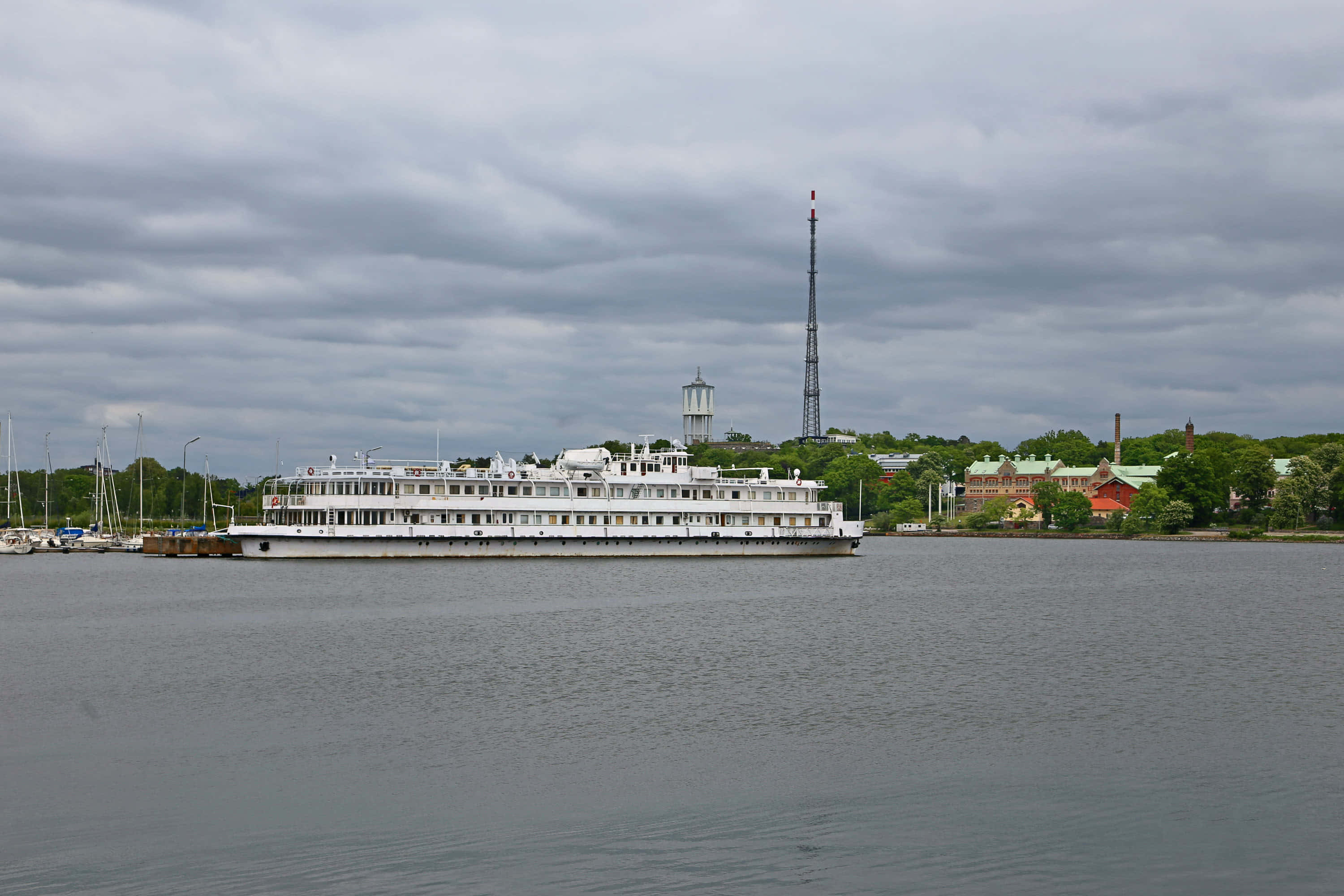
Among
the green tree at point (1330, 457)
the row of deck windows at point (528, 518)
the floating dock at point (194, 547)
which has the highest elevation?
the green tree at point (1330, 457)

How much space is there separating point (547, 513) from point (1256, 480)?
116 meters

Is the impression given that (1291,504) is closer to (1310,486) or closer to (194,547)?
(1310,486)

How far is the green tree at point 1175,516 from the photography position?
16625cm

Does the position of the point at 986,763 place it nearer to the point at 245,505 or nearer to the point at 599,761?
the point at 599,761

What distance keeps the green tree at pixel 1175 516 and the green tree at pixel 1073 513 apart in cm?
2565

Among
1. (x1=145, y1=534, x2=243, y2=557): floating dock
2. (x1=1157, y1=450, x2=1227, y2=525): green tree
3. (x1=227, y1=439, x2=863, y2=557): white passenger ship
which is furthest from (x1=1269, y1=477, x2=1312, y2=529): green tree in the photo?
(x1=145, y1=534, x2=243, y2=557): floating dock

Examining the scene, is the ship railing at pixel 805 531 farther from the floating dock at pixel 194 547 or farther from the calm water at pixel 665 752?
the floating dock at pixel 194 547

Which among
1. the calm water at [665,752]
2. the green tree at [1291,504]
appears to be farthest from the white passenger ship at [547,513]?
the green tree at [1291,504]

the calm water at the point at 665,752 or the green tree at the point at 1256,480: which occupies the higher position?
the green tree at the point at 1256,480

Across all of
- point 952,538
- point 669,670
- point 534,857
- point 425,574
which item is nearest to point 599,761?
point 534,857

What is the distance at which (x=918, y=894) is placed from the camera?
17297 millimetres

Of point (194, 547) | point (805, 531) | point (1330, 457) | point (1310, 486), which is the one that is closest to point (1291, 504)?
point (1310, 486)

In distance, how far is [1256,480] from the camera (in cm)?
16600

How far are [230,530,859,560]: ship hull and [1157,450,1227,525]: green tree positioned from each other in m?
90.6
